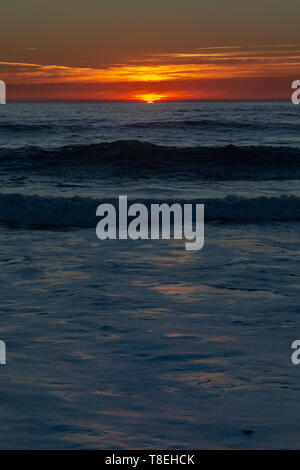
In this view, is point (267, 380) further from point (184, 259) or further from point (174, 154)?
point (174, 154)

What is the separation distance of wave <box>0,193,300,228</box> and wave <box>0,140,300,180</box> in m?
6.62

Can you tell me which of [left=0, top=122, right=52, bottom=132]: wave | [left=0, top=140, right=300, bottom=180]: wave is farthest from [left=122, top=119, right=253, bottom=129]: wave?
[left=0, top=140, right=300, bottom=180]: wave

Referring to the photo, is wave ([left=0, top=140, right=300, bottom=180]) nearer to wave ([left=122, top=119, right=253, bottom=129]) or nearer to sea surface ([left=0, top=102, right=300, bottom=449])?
sea surface ([left=0, top=102, right=300, bottom=449])

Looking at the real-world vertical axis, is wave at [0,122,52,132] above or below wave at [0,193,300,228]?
above

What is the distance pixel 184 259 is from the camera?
7.87 m

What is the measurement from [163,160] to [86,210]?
9537mm

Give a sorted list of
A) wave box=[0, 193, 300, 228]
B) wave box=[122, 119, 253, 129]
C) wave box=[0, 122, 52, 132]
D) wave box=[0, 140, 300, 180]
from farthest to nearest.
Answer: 1. wave box=[122, 119, 253, 129]
2. wave box=[0, 122, 52, 132]
3. wave box=[0, 140, 300, 180]
4. wave box=[0, 193, 300, 228]

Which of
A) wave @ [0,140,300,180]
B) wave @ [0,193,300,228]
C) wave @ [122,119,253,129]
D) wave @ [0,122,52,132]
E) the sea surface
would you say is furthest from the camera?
wave @ [122,119,253,129]

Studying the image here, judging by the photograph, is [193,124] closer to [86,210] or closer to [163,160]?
[163,160]

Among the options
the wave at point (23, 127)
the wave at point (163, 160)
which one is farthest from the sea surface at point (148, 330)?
the wave at point (23, 127)

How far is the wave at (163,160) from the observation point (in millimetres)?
19984

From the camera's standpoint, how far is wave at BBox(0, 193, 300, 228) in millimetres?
11703

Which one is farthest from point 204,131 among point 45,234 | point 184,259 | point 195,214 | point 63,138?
point 184,259

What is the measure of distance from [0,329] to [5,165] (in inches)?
640
